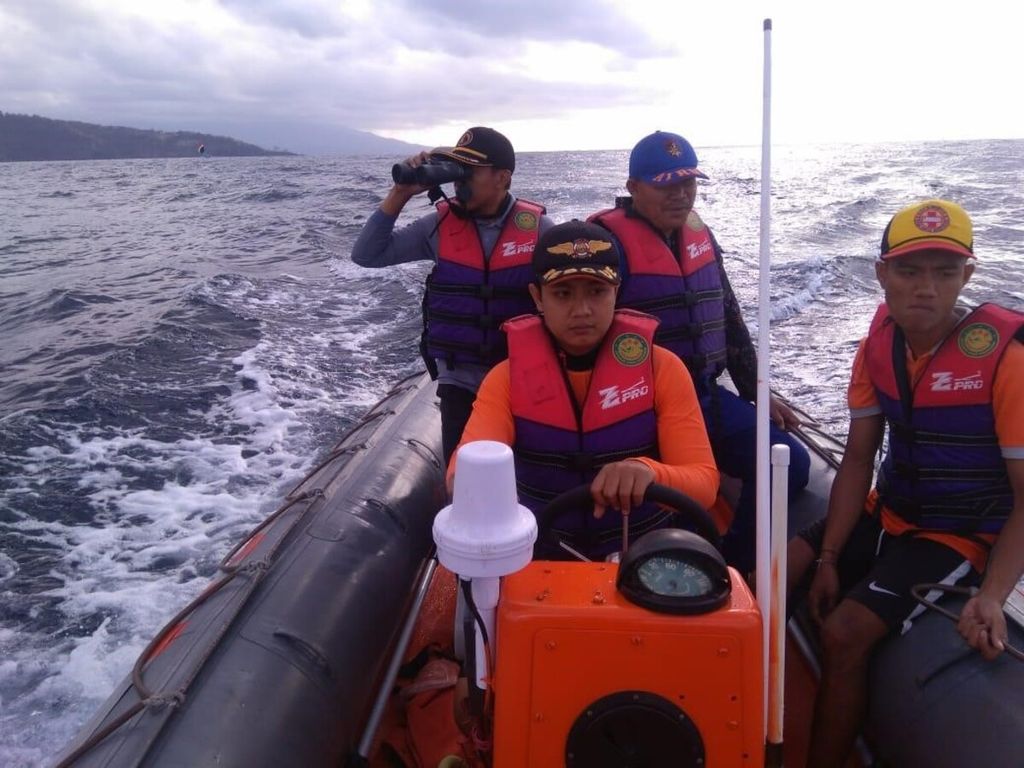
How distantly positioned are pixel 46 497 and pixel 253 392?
6.60ft

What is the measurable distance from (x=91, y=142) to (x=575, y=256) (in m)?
113

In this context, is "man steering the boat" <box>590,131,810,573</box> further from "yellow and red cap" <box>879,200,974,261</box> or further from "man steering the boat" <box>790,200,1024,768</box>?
"yellow and red cap" <box>879,200,974,261</box>

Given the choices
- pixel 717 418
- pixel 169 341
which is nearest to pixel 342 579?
pixel 717 418

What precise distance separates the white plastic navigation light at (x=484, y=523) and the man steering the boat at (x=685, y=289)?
5.70 ft

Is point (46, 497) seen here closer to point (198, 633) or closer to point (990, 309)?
point (198, 633)

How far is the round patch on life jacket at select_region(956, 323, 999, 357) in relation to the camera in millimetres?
1971

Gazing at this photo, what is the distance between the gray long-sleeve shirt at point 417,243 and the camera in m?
2.97

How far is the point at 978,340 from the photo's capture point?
6.53 ft

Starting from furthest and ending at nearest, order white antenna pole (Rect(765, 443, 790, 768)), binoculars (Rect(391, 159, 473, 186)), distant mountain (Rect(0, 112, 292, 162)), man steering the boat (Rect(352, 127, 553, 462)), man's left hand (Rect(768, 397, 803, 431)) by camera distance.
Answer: distant mountain (Rect(0, 112, 292, 162)) → man's left hand (Rect(768, 397, 803, 431)) → man steering the boat (Rect(352, 127, 553, 462)) → binoculars (Rect(391, 159, 473, 186)) → white antenna pole (Rect(765, 443, 790, 768))

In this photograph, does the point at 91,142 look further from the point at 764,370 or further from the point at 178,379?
the point at 764,370

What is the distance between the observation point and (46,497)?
488cm

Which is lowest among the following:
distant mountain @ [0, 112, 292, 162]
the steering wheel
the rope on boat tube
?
the rope on boat tube

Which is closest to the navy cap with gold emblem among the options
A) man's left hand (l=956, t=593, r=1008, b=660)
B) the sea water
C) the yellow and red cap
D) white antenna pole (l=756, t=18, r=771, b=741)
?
white antenna pole (l=756, t=18, r=771, b=741)

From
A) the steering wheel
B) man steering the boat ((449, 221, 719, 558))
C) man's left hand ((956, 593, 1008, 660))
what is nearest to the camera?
the steering wheel
